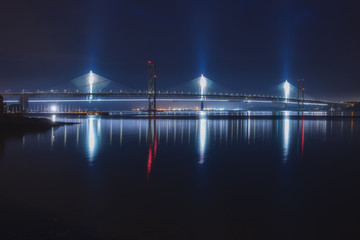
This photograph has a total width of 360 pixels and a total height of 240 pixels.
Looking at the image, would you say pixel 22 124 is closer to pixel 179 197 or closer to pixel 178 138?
pixel 178 138

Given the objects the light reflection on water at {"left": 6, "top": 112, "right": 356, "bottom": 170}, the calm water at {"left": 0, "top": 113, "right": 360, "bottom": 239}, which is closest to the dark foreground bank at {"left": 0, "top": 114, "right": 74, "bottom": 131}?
the light reflection on water at {"left": 6, "top": 112, "right": 356, "bottom": 170}

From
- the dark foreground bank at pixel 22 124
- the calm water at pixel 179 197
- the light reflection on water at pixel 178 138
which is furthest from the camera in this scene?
the dark foreground bank at pixel 22 124

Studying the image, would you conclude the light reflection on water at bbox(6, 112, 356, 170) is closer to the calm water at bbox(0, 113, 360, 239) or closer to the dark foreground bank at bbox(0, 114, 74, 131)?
the calm water at bbox(0, 113, 360, 239)

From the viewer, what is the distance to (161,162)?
815 centimetres

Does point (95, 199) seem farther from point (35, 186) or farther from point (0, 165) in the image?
point (0, 165)

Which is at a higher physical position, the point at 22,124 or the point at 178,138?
the point at 22,124

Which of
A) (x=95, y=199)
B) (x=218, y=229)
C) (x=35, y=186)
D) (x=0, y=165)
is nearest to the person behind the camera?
(x=218, y=229)

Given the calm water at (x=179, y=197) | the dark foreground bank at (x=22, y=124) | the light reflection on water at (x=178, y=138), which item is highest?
the dark foreground bank at (x=22, y=124)

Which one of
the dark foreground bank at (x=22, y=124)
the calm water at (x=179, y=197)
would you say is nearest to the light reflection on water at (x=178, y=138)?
the calm water at (x=179, y=197)

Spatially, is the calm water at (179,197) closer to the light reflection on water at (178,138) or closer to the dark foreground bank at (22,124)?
the light reflection on water at (178,138)

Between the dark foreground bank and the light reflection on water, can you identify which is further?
the dark foreground bank

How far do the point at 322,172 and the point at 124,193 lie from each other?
4.56 metres

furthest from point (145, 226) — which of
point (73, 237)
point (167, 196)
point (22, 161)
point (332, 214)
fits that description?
point (22, 161)

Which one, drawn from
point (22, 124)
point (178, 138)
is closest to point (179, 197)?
point (178, 138)
